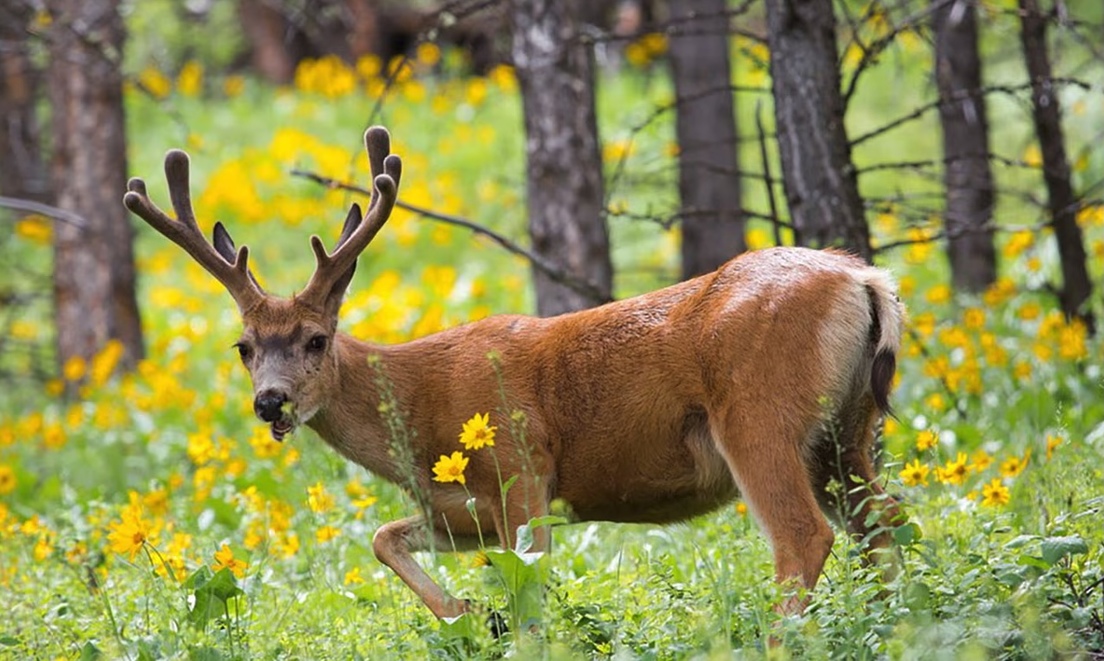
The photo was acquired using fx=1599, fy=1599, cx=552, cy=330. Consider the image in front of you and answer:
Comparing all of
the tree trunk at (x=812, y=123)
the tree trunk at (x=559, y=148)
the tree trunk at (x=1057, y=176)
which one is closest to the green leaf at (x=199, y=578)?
the tree trunk at (x=812, y=123)

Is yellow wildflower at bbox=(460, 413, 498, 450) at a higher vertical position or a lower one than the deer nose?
lower

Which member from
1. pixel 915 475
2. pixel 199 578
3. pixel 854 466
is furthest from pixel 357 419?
pixel 915 475

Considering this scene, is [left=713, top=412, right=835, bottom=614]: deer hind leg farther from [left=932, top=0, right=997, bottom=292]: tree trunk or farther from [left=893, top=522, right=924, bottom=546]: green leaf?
[left=932, top=0, right=997, bottom=292]: tree trunk

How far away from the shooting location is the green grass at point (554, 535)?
5.08m

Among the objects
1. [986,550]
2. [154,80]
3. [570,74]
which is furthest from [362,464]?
[154,80]

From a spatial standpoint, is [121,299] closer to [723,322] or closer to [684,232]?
[684,232]

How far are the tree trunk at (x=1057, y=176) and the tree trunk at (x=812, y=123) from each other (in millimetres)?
1783

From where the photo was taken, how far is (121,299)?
14.4m

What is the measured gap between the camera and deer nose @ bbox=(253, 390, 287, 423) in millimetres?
6406

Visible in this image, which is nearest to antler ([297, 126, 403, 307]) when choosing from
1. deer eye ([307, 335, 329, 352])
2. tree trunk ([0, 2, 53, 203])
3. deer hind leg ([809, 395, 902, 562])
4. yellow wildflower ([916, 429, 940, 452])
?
deer eye ([307, 335, 329, 352])

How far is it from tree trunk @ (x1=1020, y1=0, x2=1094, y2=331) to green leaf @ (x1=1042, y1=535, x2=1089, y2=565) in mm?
3968

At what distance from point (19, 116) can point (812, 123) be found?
8503 millimetres

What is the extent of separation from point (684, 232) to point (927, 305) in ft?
6.50

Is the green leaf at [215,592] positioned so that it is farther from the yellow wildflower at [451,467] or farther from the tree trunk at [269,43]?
the tree trunk at [269,43]
